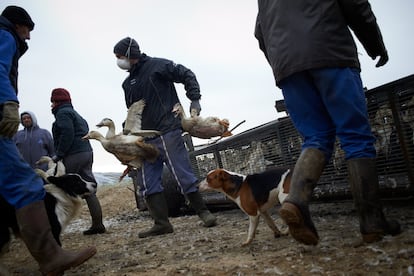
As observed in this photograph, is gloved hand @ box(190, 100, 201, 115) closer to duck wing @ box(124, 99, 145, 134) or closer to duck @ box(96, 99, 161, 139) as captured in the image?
duck @ box(96, 99, 161, 139)

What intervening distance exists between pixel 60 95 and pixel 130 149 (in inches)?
87.6

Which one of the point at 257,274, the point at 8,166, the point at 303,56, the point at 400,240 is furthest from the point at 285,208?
the point at 8,166

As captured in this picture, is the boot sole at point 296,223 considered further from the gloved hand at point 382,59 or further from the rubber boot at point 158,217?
the rubber boot at point 158,217

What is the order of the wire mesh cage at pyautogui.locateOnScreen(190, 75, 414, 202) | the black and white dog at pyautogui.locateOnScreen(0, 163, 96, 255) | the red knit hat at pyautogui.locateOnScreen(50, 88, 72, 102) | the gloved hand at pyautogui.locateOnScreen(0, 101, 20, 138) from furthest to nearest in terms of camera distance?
the red knit hat at pyautogui.locateOnScreen(50, 88, 72, 102) → the wire mesh cage at pyautogui.locateOnScreen(190, 75, 414, 202) → the black and white dog at pyautogui.locateOnScreen(0, 163, 96, 255) → the gloved hand at pyautogui.locateOnScreen(0, 101, 20, 138)

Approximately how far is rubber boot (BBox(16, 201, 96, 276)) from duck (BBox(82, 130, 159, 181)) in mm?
2297

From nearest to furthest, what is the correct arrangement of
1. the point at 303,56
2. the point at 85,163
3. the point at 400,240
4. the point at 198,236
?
the point at 400,240 → the point at 303,56 → the point at 198,236 → the point at 85,163

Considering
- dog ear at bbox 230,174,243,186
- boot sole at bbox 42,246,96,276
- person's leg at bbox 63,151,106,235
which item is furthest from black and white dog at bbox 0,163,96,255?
dog ear at bbox 230,174,243,186

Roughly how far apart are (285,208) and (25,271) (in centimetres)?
300

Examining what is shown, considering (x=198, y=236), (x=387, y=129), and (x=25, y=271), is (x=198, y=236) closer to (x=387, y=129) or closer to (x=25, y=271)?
(x=25, y=271)

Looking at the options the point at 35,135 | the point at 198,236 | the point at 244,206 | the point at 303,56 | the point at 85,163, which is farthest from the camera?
the point at 35,135

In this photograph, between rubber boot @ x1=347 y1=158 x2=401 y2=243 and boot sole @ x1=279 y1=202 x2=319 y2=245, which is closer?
boot sole @ x1=279 y1=202 x2=319 y2=245

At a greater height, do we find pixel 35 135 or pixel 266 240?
pixel 35 135

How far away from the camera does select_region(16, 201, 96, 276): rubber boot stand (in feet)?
8.96

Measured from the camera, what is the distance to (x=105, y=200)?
528 inches
